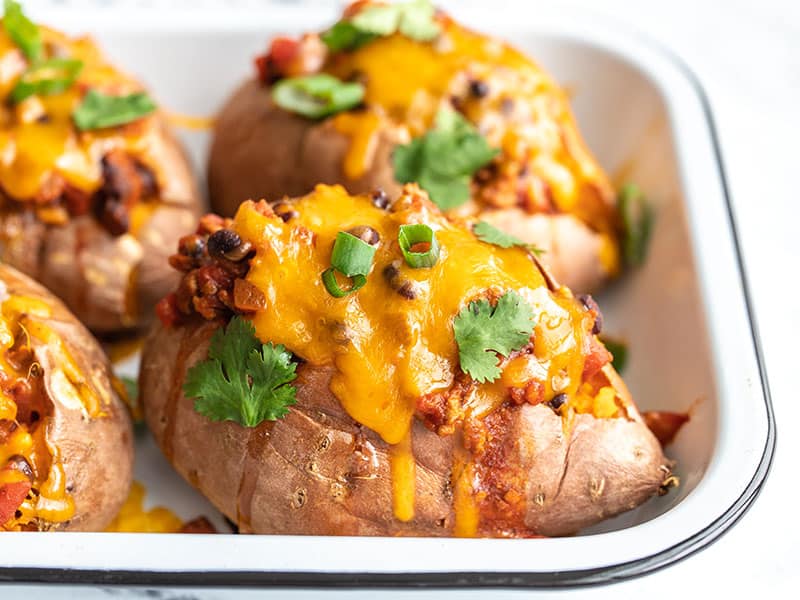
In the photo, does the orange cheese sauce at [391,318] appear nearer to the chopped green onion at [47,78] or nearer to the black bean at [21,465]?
the black bean at [21,465]

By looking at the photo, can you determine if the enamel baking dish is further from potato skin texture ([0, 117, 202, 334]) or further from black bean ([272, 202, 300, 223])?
black bean ([272, 202, 300, 223])

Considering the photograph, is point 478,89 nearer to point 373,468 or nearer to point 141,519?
point 373,468

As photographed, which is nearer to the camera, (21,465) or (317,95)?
(21,465)

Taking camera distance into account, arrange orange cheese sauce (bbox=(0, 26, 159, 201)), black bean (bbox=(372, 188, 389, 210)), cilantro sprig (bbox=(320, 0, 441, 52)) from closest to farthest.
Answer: black bean (bbox=(372, 188, 389, 210)) < orange cheese sauce (bbox=(0, 26, 159, 201)) < cilantro sprig (bbox=(320, 0, 441, 52))

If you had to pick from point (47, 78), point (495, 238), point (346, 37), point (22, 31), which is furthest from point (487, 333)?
point (22, 31)

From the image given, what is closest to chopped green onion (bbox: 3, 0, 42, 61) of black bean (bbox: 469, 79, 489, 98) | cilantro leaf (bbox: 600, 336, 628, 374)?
black bean (bbox: 469, 79, 489, 98)

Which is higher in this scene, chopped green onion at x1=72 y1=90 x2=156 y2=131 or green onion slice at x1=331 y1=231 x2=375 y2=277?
green onion slice at x1=331 y1=231 x2=375 y2=277
